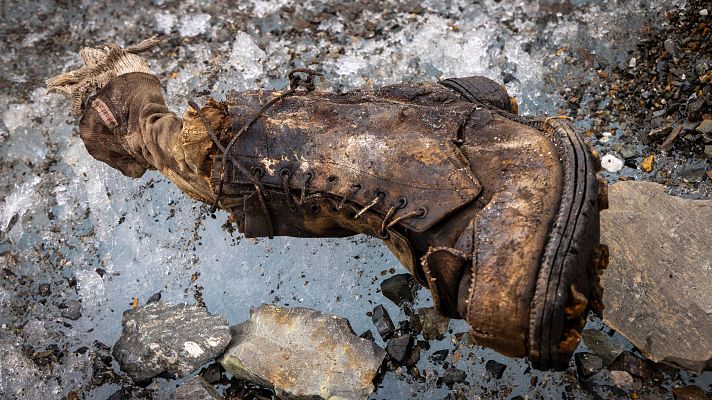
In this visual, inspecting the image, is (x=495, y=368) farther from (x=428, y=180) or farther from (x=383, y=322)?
(x=428, y=180)

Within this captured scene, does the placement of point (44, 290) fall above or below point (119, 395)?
above

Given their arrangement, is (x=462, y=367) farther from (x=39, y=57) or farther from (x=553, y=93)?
(x=39, y=57)

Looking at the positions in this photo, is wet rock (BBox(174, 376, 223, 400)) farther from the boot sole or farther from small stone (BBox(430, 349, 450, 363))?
the boot sole

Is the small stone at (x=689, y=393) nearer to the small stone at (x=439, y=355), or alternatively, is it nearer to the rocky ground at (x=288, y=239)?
the rocky ground at (x=288, y=239)

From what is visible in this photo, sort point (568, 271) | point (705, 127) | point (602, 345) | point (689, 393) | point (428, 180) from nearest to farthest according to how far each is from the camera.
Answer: point (568, 271) → point (428, 180) → point (689, 393) → point (602, 345) → point (705, 127)

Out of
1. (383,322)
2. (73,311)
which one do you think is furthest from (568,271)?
(73,311)

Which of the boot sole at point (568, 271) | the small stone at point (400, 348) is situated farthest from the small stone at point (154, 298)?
the boot sole at point (568, 271)

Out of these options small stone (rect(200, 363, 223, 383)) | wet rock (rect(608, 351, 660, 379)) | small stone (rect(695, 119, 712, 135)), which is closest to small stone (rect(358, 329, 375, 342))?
small stone (rect(200, 363, 223, 383))
